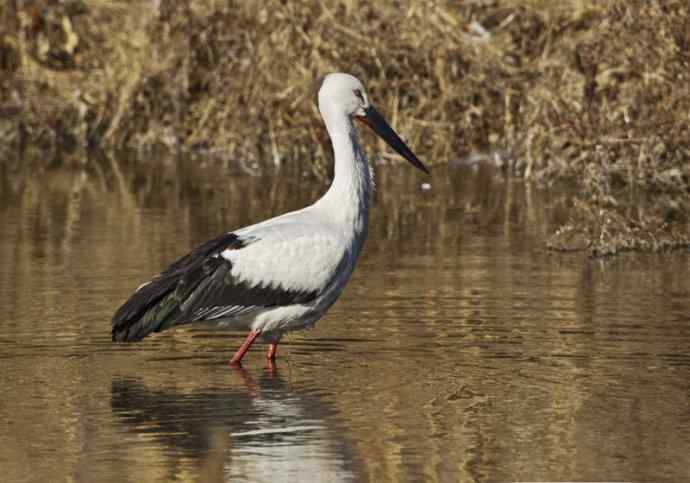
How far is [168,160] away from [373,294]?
8.70m

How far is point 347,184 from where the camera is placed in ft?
32.2

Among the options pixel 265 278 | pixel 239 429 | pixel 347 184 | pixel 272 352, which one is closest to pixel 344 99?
pixel 347 184

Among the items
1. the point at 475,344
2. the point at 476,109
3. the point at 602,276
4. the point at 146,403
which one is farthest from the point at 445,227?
the point at 146,403

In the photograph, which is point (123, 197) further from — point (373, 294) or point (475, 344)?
point (475, 344)

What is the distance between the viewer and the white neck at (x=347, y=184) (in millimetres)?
9758

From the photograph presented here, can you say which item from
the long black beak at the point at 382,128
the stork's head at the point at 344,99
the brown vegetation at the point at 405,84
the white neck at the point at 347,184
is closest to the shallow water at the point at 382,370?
the white neck at the point at 347,184

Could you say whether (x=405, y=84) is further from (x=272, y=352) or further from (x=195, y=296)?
(x=195, y=296)

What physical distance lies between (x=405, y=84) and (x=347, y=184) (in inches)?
351

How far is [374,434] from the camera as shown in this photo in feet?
25.7

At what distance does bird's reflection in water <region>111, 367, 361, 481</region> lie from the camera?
23.9ft

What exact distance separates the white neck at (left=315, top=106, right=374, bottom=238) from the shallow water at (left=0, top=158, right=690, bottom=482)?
0.68 metres

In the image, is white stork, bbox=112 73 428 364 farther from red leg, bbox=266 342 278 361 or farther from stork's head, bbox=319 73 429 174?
stork's head, bbox=319 73 429 174

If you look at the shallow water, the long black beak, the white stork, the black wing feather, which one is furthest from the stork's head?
the shallow water

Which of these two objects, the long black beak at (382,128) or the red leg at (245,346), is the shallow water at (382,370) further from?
the long black beak at (382,128)
